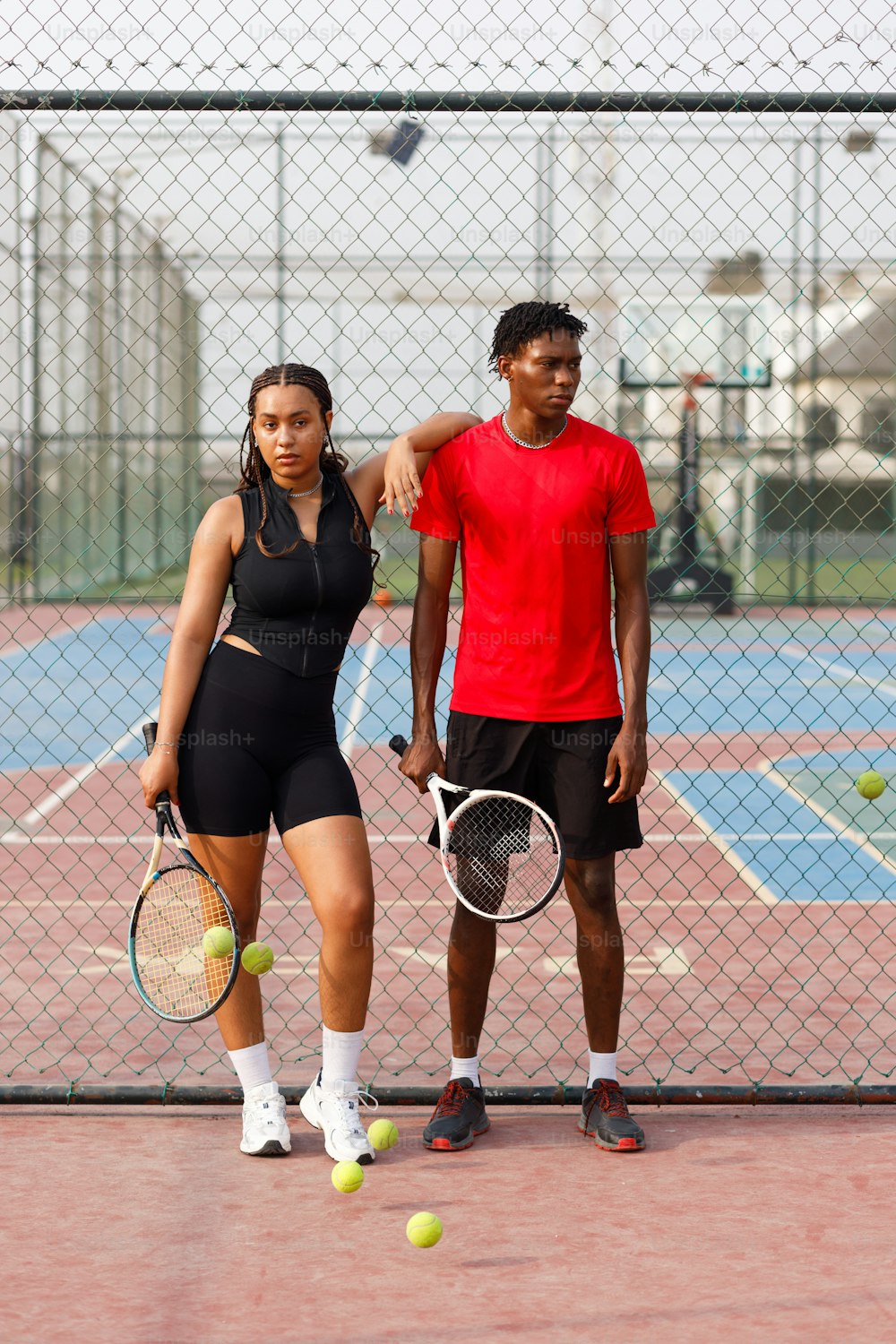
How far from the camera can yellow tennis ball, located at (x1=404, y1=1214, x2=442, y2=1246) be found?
3.44m

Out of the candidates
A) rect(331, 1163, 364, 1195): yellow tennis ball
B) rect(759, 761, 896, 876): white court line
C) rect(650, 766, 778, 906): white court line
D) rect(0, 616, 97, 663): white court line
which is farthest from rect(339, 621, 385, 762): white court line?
rect(331, 1163, 364, 1195): yellow tennis ball

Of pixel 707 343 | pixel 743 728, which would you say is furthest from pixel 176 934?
pixel 707 343

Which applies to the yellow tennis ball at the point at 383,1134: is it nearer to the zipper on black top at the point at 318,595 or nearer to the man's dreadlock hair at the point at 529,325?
the zipper on black top at the point at 318,595

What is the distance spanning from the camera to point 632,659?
13.3ft

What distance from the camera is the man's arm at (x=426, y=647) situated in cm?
405

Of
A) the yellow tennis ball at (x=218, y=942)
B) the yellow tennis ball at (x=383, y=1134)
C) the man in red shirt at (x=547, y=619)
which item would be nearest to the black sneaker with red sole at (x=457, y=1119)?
the man in red shirt at (x=547, y=619)

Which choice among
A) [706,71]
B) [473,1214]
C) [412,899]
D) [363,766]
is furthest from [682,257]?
[473,1214]

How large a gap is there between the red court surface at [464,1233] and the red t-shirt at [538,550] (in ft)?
3.95

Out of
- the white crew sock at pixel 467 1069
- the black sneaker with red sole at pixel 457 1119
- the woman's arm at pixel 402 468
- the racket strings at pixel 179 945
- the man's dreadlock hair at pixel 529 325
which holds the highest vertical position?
the man's dreadlock hair at pixel 529 325

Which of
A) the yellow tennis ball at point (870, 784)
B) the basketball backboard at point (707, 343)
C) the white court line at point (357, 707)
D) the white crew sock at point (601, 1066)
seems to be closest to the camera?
the white crew sock at point (601, 1066)

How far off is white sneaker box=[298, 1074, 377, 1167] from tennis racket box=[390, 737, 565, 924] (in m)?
0.60

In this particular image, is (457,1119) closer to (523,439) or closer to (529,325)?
(523,439)

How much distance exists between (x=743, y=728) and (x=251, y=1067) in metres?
2.86

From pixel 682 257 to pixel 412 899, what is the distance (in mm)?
18799
